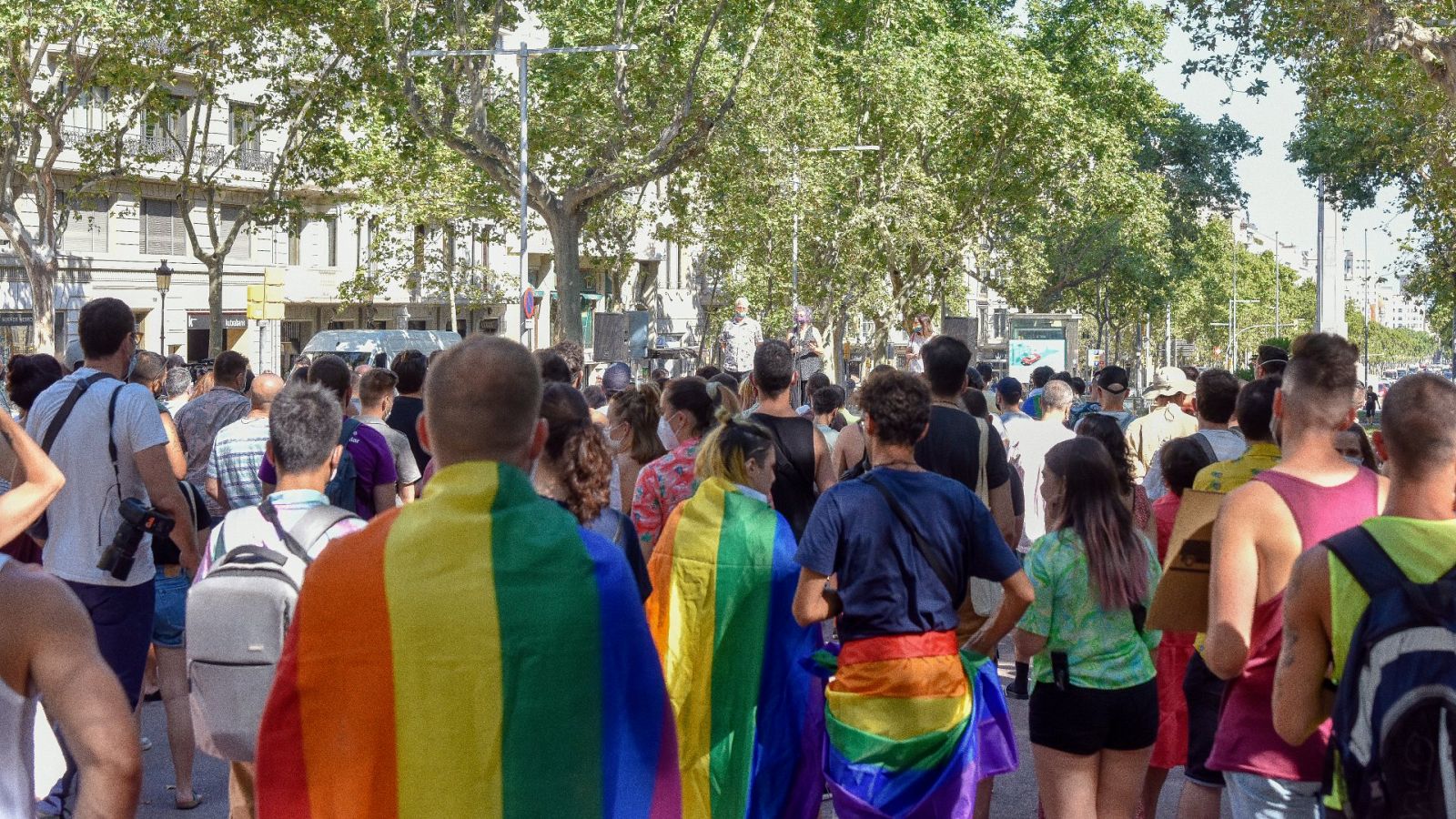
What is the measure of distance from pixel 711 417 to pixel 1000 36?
117ft

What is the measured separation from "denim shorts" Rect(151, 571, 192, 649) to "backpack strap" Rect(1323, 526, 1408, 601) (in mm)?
4991

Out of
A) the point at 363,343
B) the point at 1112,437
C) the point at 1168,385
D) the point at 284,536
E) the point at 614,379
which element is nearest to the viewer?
the point at 284,536

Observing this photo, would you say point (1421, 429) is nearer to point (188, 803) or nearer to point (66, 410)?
point (66, 410)

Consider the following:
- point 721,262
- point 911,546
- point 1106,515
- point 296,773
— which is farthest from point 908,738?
point 721,262

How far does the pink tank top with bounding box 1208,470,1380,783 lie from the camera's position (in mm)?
3896

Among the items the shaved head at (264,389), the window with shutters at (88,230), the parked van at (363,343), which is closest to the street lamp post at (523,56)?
the parked van at (363,343)

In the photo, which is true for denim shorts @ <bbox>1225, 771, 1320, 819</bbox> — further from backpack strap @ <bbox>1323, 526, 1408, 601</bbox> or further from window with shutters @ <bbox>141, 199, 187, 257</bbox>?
window with shutters @ <bbox>141, 199, 187, 257</bbox>

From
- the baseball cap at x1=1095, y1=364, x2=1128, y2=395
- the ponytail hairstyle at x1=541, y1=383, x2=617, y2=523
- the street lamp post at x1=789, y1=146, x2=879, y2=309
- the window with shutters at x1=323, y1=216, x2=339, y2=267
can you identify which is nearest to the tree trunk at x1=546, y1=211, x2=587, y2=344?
the street lamp post at x1=789, y1=146, x2=879, y2=309

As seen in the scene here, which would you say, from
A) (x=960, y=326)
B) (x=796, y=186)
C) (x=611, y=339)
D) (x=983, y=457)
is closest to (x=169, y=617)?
(x=983, y=457)

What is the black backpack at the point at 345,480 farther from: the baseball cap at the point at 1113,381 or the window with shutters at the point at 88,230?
the window with shutters at the point at 88,230

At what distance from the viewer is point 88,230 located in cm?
4234

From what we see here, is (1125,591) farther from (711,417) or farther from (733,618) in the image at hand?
(711,417)

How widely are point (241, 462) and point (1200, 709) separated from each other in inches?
146

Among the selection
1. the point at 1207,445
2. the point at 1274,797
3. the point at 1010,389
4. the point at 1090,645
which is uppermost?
the point at 1010,389
